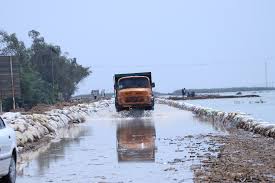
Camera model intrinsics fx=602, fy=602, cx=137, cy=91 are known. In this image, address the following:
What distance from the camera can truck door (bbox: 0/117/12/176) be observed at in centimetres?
1091

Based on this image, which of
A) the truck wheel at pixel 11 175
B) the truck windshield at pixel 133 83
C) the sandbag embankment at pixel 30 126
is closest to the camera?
the truck wheel at pixel 11 175

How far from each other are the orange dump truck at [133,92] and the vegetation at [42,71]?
18.5 metres

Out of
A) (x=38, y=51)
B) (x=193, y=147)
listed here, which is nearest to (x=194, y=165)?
(x=193, y=147)

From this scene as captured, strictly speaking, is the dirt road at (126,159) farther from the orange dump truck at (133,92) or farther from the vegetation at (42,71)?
the vegetation at (42,71)

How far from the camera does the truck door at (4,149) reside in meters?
10.9

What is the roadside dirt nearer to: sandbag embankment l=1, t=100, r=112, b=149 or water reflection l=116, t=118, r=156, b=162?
water reflection l=116, t=118, r=156, b=162

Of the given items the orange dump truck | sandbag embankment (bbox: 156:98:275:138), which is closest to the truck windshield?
the orange dump truck

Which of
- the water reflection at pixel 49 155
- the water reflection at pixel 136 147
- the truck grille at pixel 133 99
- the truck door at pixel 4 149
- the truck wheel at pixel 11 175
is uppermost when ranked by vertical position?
the truck grille at pixel 133 99

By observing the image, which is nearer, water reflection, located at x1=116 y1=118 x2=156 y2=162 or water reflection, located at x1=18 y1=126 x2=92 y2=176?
water reflection, located at x1=18 y1=126 x2=92 y2=176

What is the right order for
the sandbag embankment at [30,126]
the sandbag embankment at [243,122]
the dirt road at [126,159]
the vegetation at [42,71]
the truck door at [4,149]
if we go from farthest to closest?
1. the vegetation at [42,71]
2. the sandbag embankment at [243,122]
3. the sandbag embankment at [30,126]
4. the dirt road at [126,159]
5. the truck door at [4,149]

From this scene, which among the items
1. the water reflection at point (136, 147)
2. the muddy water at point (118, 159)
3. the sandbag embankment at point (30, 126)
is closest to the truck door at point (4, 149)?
the muddy water at point (118, 159)

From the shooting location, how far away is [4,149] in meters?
11.1

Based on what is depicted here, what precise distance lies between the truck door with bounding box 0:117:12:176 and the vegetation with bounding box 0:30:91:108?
47722 mm

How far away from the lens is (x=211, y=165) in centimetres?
1362
